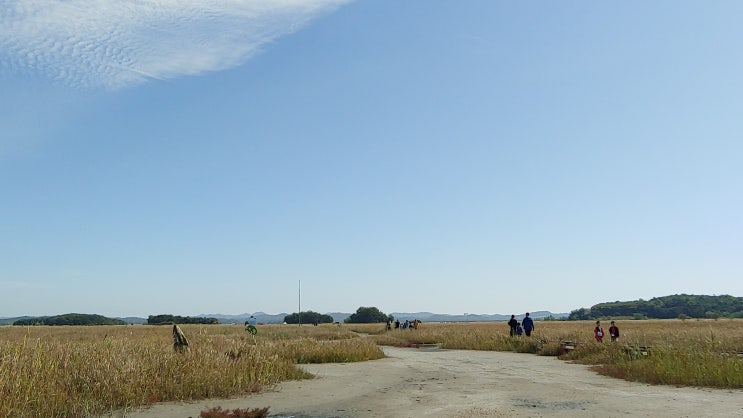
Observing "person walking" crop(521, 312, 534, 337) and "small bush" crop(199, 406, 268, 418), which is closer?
"small bush" crop(199, 406, 268, 418)

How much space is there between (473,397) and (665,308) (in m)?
183

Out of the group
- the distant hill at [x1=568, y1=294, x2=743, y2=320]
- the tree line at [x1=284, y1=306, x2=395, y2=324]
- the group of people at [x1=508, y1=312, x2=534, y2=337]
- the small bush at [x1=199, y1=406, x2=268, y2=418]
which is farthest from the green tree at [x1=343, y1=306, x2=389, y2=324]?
the small bush at [x1=199, y1=406, x2=268, y2=418]

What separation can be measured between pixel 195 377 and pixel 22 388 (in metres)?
4.11

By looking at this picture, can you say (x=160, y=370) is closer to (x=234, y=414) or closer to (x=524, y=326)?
(x=234, y=414)

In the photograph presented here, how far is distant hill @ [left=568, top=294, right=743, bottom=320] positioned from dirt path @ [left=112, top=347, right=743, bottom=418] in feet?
510

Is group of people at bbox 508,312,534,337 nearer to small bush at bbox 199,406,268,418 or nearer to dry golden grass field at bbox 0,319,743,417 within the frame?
dry golden grass field at bbox 0,319,743,417

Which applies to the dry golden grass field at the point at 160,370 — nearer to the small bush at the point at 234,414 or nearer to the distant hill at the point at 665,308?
the small bush at the point at 234,414

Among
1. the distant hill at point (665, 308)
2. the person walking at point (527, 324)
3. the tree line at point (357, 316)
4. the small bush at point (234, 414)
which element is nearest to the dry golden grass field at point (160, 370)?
the small bush at point (234, 414)

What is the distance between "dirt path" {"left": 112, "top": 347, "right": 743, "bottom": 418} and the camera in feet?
39.3

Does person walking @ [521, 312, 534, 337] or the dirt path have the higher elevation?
person walking @ [521, 312, 534, 337]

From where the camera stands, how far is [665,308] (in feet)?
579

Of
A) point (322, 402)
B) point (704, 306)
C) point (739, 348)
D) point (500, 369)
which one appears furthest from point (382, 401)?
point (704, 306)

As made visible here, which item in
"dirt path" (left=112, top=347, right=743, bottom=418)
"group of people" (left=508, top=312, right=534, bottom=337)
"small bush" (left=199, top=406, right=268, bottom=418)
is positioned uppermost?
"group of people" (left=508, top=312, right=534, bottom=337)

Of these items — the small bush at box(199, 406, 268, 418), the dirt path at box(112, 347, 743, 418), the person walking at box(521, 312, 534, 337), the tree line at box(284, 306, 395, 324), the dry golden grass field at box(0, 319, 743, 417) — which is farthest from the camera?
the tree line at box(284, 306, 395, 324)
